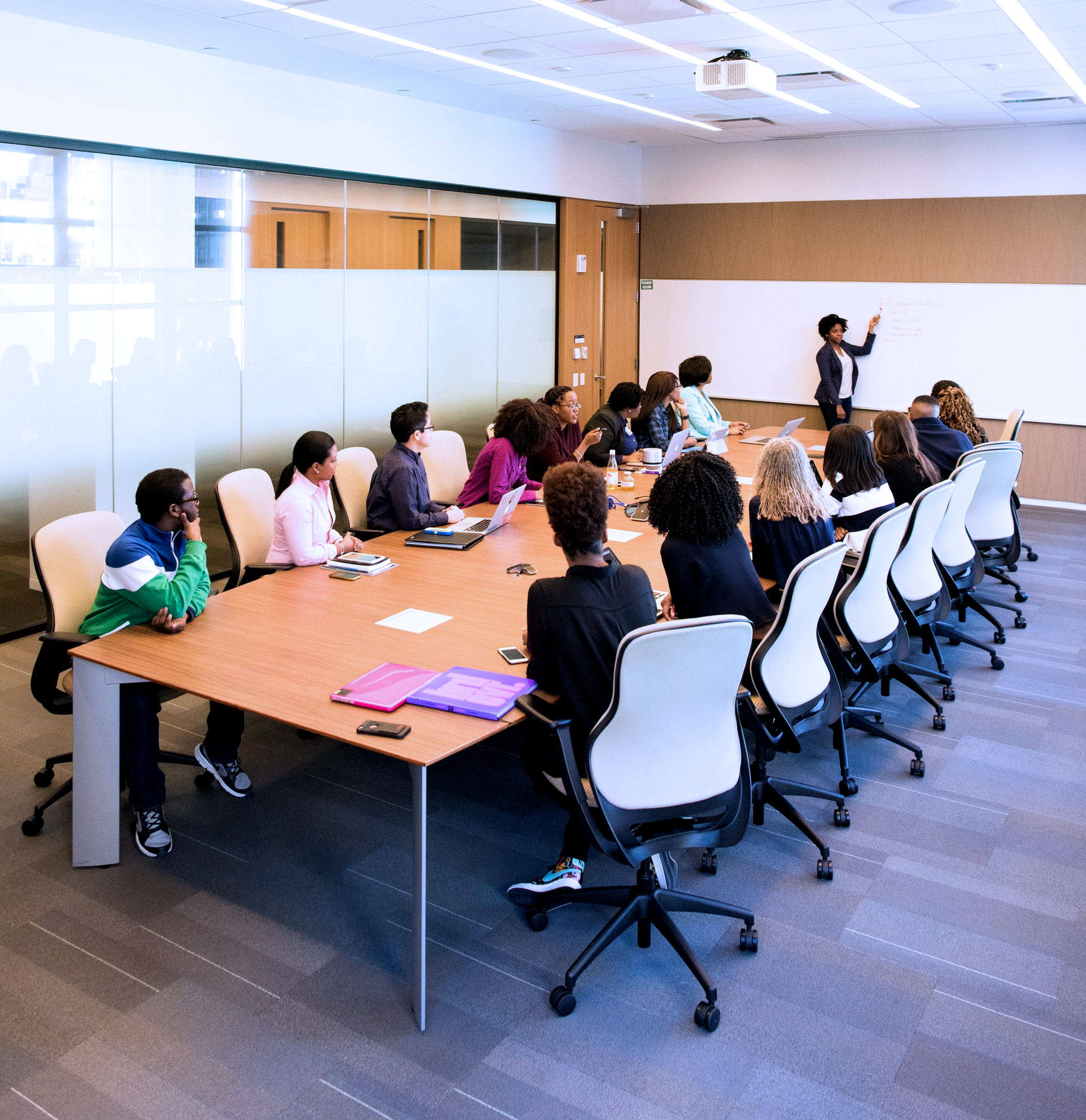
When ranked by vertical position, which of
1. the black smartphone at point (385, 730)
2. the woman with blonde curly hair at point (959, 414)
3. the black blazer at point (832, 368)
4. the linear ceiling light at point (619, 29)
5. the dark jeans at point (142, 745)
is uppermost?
the linear ceiling light at point (619, 29)

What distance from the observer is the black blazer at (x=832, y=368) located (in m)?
10.1

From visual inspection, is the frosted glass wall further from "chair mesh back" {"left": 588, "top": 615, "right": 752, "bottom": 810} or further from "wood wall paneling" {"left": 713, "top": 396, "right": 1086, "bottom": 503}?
"wood wall paneling" {"left": 713, "top": 396, "right": 1086, "bottom": 503}

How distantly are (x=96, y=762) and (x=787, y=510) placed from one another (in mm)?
2644

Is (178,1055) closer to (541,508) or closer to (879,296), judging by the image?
(541,508)

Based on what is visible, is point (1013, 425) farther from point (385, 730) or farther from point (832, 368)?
point (385, 730)

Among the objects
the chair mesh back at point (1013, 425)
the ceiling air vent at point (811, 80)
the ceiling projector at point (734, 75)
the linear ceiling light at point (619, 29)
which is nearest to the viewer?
the linear ceiling light at point (619, 29)

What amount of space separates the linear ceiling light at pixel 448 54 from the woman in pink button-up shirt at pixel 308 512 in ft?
7.10

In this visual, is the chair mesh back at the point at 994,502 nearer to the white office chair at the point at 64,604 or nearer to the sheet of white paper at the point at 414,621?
the sheet of white paper at the point at 414,621

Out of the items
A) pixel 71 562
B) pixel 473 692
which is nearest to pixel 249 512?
pixel 71 562

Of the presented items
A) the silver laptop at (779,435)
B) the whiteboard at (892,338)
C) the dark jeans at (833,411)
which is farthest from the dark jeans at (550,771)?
the whiteboard at (892,338)

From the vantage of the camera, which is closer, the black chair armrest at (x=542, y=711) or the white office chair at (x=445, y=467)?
the black chair armrest at (x=542, y=711)

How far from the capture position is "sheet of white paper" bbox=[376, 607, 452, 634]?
12.5 feet

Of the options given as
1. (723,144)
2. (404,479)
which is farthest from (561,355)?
(404,479)

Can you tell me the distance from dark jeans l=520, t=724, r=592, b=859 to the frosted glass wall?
3.75 metres
